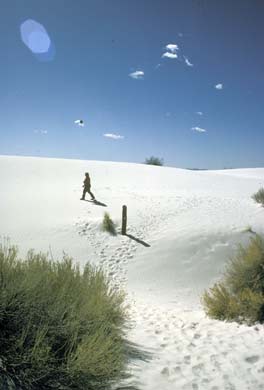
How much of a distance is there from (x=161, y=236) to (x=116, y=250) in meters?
1.91

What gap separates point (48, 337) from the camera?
3.38m

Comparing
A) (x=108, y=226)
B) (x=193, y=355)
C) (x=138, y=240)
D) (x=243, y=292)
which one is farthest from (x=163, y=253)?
(x=193, y=355)

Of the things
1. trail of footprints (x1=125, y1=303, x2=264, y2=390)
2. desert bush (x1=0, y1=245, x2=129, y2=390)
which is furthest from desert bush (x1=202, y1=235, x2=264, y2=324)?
desert bush (x1=0, y1=245, x2=129, y2=390)

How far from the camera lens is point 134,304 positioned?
25.7ft

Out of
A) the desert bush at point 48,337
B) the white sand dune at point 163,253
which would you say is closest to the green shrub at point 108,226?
the white sand dune at point 163,253

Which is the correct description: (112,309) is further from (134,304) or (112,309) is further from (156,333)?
(134,304)

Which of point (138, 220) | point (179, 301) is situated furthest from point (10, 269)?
point (138, 220)

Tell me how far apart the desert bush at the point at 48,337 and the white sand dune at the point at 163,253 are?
1.87ft

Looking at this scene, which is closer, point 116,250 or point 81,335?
point 81,335

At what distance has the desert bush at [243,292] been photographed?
18.9 ft

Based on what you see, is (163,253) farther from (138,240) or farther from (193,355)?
(193,355)

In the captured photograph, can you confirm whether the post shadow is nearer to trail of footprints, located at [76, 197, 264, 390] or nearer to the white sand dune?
the white sand dune

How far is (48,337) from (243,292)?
12.1ft

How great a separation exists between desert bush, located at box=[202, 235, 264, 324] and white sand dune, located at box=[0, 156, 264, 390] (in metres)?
0.31
